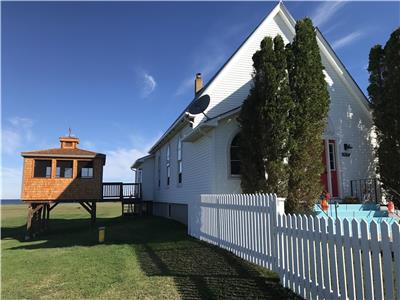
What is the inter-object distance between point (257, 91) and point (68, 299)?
770 centimetres

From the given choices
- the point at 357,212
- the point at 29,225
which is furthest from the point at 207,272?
the point at 29,225

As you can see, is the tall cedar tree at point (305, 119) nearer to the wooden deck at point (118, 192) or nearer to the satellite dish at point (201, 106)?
the satellite dish at point (201, 106)

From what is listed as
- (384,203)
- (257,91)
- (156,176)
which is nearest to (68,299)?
(257,91)

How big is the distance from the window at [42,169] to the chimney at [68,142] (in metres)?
2.36

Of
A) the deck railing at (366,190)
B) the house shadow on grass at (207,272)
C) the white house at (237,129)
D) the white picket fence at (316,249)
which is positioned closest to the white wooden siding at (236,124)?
the white house at (237,129)

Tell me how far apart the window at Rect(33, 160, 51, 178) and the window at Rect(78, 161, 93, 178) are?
165 centimetres

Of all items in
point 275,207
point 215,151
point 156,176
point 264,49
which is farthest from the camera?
point 156,176

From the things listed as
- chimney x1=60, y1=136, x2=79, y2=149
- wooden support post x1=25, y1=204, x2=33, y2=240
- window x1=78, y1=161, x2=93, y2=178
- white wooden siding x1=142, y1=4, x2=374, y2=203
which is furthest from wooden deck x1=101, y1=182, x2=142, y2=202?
white wooden siding x1=142, y1=4, x2=374, y2=203

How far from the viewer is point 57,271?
8.01 m

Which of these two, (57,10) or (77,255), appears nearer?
(77,255)

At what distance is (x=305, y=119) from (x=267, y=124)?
3.88ft

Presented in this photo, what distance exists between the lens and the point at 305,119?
10.1 m

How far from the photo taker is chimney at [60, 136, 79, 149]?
21.2 metres

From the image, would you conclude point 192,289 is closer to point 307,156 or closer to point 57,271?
point 57,271
